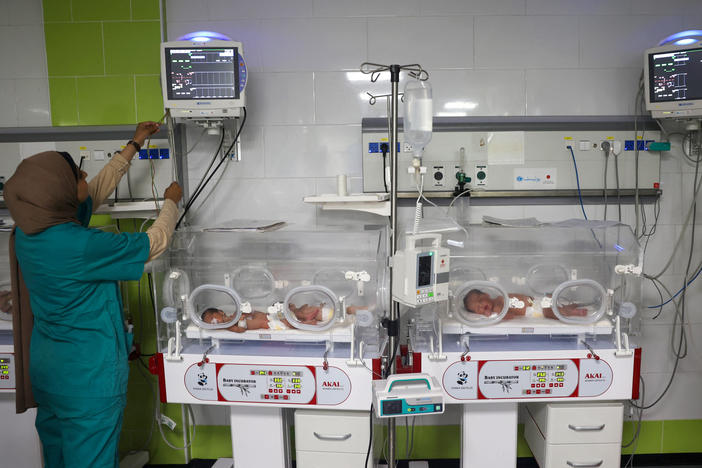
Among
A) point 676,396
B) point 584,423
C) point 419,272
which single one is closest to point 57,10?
point 419,272

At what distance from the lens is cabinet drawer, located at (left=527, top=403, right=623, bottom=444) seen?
1954 mm

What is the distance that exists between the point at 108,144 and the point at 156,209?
0.54m

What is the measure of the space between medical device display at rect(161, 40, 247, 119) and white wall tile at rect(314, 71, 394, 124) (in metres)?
0.49

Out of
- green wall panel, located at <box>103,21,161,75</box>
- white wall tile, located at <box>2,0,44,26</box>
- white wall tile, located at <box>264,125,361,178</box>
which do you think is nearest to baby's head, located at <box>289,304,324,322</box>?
white wall tile, located at <box>264,125,361,178</box>

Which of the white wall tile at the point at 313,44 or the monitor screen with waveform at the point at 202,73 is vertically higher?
the white wall tile at the point at 313,44

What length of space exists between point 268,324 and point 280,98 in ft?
4.06

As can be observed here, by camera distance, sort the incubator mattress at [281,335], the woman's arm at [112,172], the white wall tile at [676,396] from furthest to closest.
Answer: the white wall tile at [676,396] < the woman's arm at [112,172] < the incubator mattress at [281,335]

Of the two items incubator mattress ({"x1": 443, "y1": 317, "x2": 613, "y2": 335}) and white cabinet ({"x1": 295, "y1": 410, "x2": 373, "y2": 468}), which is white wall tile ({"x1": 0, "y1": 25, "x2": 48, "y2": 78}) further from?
incubator mattress ({"x1": 443, "y1": 317, "x2": 613, "y2": 335})

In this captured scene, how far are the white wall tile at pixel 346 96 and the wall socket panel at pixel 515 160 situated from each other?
21 centimetres

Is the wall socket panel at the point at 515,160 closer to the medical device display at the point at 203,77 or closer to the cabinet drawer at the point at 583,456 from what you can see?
the medical device display at the point at 203,77

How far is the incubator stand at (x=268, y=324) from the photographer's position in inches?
72.3

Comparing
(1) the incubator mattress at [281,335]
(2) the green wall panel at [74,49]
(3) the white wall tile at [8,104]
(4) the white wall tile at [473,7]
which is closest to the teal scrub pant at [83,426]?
(1) the incubator mattress at [281,335]

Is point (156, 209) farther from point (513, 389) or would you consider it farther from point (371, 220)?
point (513, 389)

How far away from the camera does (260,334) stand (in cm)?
189
